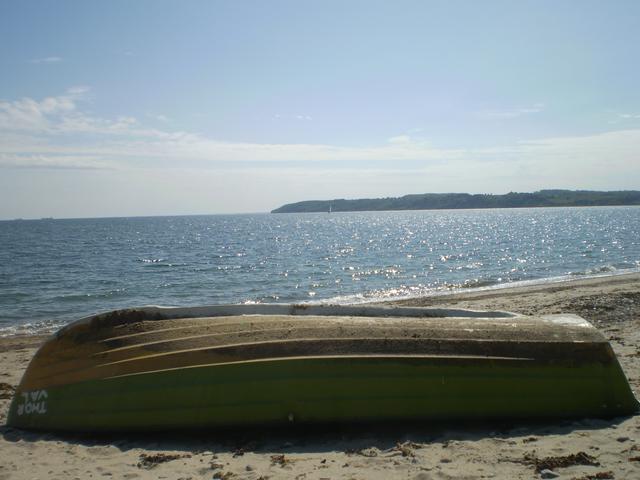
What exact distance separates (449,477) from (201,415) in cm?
206

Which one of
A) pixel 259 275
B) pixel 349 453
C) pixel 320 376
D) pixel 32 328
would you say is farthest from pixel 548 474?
pixel 259 275

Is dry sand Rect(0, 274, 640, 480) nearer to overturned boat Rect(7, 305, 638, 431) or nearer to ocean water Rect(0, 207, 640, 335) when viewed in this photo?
overturned boat Rect(7, 305, 638, 431)

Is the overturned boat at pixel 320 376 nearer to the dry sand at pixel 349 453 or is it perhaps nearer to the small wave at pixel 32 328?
the dry sand at pixel 349 453

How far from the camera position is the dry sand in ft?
12.4

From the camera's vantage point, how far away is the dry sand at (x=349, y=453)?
3.78m

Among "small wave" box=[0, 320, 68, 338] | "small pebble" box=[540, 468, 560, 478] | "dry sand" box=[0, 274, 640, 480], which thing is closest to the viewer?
"small pebble" box=[540, 468, 560, 478]

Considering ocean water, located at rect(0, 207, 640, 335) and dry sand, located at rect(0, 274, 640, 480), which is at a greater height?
dry sand, located at rect(0, 274, 640, 480)

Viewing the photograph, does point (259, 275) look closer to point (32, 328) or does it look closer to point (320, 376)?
point (32, 328)

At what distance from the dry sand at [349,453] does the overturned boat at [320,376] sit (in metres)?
0.13

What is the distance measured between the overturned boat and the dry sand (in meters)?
0.13

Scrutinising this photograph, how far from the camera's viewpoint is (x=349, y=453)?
413 cm

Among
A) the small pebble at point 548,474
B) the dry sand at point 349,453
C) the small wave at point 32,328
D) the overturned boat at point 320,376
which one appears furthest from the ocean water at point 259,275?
the small pebble at point 548,474

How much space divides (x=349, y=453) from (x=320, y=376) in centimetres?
65

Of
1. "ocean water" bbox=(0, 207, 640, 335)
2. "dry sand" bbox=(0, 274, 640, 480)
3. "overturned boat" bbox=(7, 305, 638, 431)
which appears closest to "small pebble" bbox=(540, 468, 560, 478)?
"dry sand" bbox=(0, 274, 640, 480)
